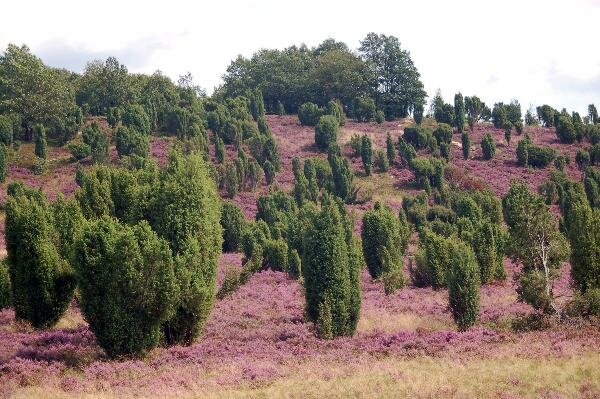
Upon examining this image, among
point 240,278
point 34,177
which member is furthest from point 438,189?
point 34,177

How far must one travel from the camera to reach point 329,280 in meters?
25.7

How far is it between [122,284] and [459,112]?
273ft

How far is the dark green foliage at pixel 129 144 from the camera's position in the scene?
7250 cm

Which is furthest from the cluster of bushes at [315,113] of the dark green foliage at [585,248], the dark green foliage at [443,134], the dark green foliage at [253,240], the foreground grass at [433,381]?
the foreground grass at [433,381]

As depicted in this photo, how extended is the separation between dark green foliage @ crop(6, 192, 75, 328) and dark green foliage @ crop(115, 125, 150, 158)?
1839 inches

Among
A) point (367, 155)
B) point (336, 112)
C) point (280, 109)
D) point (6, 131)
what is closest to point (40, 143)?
point (6, 131)

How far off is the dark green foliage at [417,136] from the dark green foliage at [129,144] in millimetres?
38634

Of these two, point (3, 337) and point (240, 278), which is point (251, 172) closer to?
point (240, 278)

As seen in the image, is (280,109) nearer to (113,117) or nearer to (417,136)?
(417,136)

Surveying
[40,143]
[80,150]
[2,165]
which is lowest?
[2,165]

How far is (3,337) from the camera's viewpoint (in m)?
24.1

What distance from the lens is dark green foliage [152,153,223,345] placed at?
23.3 m

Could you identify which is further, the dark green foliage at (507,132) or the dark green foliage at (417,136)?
the dark green foliage at (507,132)

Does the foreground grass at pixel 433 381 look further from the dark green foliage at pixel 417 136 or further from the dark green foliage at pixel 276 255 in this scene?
the dark green foliage at pixel 417 136
